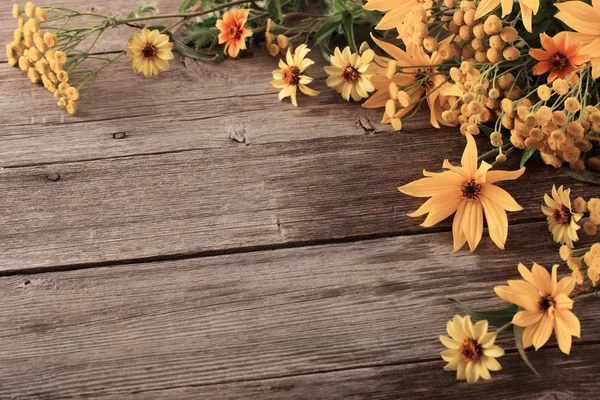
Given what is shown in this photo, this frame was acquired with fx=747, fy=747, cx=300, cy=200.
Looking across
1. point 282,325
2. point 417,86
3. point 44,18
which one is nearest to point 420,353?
point 282,325

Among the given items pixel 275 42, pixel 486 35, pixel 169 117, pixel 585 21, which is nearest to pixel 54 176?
pixel 169 117

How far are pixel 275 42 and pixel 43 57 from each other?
1.54 feet

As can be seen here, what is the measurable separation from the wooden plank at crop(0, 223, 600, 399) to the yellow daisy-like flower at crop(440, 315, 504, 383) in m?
0.04

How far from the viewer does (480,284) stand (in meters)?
1.13

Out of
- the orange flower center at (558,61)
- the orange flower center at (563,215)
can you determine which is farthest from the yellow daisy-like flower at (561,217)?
the orange flower center at (558,61)

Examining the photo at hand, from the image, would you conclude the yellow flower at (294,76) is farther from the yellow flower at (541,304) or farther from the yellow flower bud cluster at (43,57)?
the yellow flower at (541,304)

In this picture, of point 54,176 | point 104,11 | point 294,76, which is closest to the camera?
point 54,176

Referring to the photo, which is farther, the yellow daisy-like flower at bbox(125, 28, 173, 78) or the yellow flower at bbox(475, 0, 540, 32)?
the yellow daisy-like flower at bbox(125, 28, 173, 78)

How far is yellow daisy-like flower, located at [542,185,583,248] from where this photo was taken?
1.14 m

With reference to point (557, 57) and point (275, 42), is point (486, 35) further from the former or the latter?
point (275, 42)

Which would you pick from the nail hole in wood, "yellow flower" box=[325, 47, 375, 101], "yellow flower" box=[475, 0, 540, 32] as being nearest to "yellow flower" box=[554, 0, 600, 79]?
"yellow flower" box=[475, 0, 540, 32]

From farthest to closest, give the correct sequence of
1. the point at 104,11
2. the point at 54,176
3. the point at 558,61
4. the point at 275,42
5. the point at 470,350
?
the point at 104,11 → the point at 275,42 → the point at 54,176 → the point at 558,61 → the point at 470,350

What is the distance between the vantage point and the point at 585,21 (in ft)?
3.61

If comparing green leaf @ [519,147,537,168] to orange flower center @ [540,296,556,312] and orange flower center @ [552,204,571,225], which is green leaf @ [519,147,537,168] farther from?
orange flower center @ [540,296,556,312]
